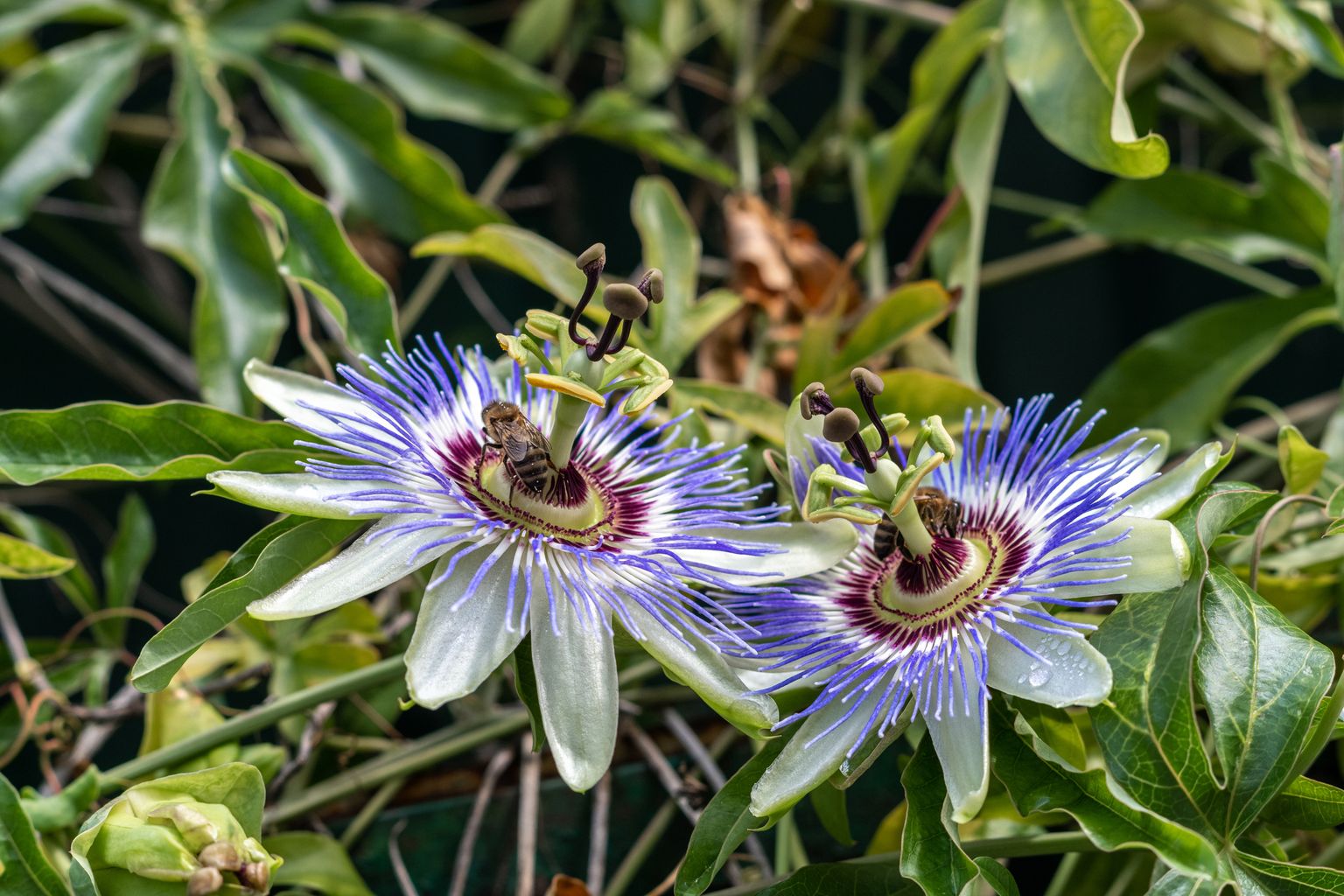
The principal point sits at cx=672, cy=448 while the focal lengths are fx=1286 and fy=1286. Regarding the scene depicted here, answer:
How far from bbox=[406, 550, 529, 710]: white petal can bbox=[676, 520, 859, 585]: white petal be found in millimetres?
136

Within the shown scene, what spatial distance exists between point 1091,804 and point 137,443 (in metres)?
0.77

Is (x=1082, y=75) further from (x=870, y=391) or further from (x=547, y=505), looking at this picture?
(x=547, y=505)

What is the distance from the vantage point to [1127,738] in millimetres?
866

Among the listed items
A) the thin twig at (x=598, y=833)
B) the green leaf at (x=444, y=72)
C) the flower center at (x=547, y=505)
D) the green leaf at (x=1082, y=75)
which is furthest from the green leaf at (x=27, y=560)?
the green leaf at (x=1082, y=75)

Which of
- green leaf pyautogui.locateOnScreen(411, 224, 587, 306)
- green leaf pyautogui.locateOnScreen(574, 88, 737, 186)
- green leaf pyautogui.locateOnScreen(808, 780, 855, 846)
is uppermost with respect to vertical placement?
green leaf pyautogui.locateOnScreen(574, 88, 737, 186)

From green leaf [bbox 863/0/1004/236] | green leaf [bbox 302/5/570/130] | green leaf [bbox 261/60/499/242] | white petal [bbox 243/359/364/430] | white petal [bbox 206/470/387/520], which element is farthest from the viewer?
green leaf [bbox 302/5/570/130]

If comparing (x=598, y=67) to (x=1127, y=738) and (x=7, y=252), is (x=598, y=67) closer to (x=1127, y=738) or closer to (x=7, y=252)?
(x=7, y=252)

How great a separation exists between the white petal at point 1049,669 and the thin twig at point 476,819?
0.61 m

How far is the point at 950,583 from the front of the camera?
3.31 feet

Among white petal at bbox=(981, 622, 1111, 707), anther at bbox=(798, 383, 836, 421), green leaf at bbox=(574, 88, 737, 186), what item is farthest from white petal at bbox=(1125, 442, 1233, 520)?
green leaf at bbox=(574, 88, 737, 186)

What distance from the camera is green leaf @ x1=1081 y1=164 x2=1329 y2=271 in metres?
1.53

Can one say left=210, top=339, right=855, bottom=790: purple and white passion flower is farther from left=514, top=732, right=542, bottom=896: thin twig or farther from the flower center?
left=514, top=732, right=542, bottom=896: thin twig

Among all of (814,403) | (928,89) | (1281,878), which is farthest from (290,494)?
(928,89)

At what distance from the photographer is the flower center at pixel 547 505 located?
3.31 ft
